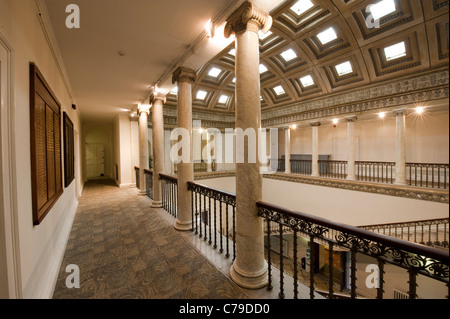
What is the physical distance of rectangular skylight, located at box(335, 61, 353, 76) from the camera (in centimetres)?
767

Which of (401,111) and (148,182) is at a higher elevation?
(401,111)

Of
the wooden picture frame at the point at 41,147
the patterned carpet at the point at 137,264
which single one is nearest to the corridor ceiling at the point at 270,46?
the wooden picture frame at the point at 41,147

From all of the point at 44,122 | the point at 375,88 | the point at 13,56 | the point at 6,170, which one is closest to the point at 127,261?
the point at 6,170

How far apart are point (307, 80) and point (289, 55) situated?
6.04 ft

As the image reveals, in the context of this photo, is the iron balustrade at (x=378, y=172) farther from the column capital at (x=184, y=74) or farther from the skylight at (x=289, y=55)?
the column capital at (x=184, y=74)

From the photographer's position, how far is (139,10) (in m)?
2.75

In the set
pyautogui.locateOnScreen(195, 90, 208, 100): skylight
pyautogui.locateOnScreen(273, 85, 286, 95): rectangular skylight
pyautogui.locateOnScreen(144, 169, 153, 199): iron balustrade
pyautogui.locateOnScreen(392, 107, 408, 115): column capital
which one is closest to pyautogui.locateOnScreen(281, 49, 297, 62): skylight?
pyautogui.locateOnScreen(273, 85, 286, 95): rectangular skylight

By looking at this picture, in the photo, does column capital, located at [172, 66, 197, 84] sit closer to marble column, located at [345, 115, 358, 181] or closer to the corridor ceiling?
the corridor ceiling

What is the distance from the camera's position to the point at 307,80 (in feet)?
30.5

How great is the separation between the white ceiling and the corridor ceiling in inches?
0.6

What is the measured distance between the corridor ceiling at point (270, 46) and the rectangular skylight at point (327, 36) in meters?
0.03

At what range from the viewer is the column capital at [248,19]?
2383mm

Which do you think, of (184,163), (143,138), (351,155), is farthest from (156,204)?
(351,155)

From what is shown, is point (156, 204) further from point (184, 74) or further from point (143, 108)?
point (184, 74)
